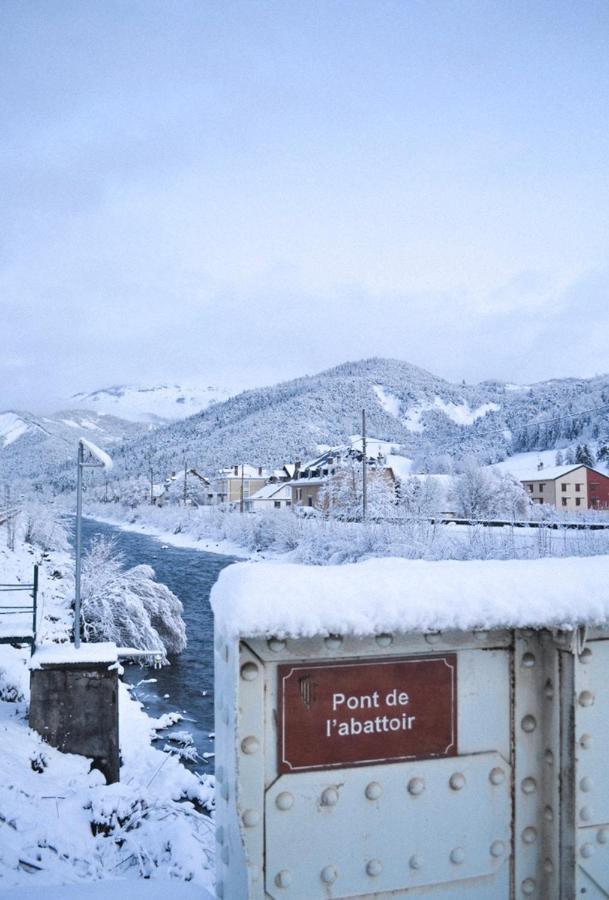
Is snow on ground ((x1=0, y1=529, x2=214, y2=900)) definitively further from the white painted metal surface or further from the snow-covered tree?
the snow-covered tree

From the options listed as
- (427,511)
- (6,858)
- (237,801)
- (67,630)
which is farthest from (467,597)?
(427,511)

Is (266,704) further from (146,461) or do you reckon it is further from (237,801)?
(146,461)

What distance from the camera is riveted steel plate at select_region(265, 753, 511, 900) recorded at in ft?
6.81

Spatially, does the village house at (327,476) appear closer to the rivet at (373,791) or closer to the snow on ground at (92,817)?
the snow on ground at (92,817)

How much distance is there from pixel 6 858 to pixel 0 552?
2403cm

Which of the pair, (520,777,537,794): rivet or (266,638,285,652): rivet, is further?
(520,777,537,794): rivet

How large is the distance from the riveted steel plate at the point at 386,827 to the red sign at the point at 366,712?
2.0 inches

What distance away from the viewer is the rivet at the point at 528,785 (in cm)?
235

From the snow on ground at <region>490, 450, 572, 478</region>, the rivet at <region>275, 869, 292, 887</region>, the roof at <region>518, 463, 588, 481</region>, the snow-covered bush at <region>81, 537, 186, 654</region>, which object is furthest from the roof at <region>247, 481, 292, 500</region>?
the rivet at <region>275, 869, 292, 887</region>

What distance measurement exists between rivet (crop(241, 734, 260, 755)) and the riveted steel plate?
0.13m

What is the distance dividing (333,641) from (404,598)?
0.26 meters

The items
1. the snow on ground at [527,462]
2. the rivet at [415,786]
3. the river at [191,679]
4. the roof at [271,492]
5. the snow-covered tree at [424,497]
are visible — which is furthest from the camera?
the roof at [271,492]

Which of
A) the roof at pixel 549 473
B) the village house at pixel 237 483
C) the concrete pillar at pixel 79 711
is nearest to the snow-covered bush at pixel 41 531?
the concrete pillar at pixel 79 711

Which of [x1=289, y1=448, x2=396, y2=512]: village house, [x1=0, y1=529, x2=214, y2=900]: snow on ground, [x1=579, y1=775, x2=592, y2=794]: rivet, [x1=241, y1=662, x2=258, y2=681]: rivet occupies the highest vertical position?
[x1=289, y1=448, x2=396, y2=512]: village house
